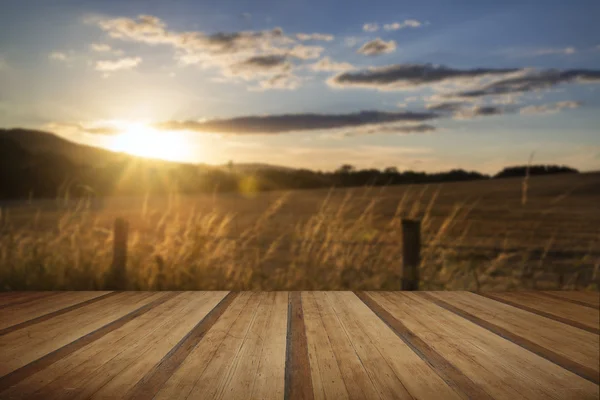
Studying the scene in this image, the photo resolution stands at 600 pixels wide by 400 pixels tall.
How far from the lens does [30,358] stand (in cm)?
208

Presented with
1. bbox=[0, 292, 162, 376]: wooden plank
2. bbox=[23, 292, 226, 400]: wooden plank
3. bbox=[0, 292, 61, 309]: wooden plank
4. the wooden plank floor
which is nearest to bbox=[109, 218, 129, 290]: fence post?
bbox=[0, 292, 61, 309]: wooden plank

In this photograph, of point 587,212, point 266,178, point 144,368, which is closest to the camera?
point 144,368

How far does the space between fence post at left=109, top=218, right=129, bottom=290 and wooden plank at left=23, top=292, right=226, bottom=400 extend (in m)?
1.68

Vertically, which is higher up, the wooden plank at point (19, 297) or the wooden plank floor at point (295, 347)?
the wooden plank floor at point (295, 347)

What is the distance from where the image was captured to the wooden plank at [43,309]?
269 cm

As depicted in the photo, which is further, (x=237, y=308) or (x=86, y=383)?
(x=237, y=308)

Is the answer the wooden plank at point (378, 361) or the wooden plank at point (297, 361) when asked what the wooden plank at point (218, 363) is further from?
the wooden plank at point (378, 361)

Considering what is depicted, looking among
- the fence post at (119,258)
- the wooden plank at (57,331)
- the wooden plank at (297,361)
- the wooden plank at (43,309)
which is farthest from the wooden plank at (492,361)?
the fence post at (119,258)

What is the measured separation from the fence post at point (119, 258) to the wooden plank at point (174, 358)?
5.78 feet

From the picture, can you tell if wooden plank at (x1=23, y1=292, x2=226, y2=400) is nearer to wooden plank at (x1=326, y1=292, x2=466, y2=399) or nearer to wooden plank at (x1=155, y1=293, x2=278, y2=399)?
wooden plank at (x1=155, y1=293, x2=278, y2=399)

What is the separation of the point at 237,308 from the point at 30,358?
1.19 m

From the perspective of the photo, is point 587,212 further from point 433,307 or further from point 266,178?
point 266,178

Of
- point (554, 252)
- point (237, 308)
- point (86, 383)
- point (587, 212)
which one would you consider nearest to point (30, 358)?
point (86, 383)

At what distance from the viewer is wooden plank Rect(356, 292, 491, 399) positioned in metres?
1.76
